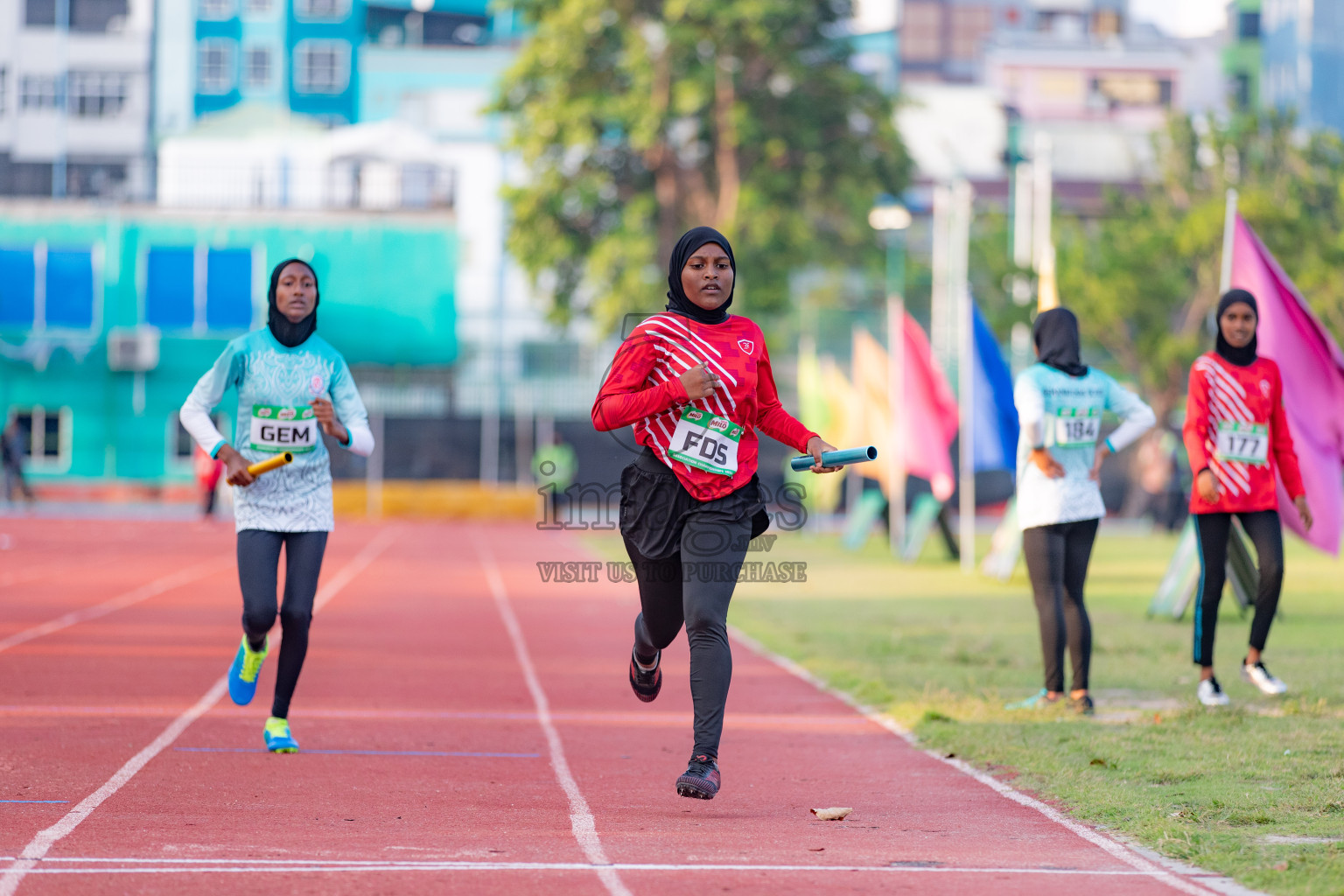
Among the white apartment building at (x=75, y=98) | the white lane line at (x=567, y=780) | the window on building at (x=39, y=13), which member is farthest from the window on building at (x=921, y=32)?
the white lane line at (x=567, y=780)

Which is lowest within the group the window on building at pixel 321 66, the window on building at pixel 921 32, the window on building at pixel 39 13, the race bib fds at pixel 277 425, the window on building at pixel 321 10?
the race bib fds at pixel 277 425

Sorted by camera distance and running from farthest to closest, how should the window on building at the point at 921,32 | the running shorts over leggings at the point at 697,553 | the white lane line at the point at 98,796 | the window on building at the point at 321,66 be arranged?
the window on building at the point at 921,32
the window on building at the point at 321,66
the running shorts over leggings at the point at 697,553
the white lane line at the point at 98,796

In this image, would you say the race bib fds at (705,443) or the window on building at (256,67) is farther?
the window on building at (256,67)

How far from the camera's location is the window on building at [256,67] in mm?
46406

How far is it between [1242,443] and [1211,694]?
4.20 feet

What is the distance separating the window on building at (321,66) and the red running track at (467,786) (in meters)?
37.7

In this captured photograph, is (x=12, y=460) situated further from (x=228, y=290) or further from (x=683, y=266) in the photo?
(x=683, y=266)

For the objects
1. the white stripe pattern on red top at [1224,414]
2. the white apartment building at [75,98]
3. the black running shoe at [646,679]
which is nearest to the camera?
the black running shoe at [646,679]

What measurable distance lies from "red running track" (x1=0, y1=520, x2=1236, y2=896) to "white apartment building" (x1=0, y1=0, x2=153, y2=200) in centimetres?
2056

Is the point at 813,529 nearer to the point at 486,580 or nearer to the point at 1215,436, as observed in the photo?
the point at 486,580

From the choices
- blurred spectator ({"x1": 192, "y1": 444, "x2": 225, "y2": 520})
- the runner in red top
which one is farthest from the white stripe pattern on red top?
blurred spectator ({"x1": 192, "y1": 444, "x2": 225, "y2": 520})

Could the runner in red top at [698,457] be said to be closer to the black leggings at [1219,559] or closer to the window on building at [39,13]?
the black leggings at [1219,559]

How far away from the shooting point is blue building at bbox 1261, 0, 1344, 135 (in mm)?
63031

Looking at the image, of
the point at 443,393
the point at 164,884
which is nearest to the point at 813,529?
the point at 443,393
